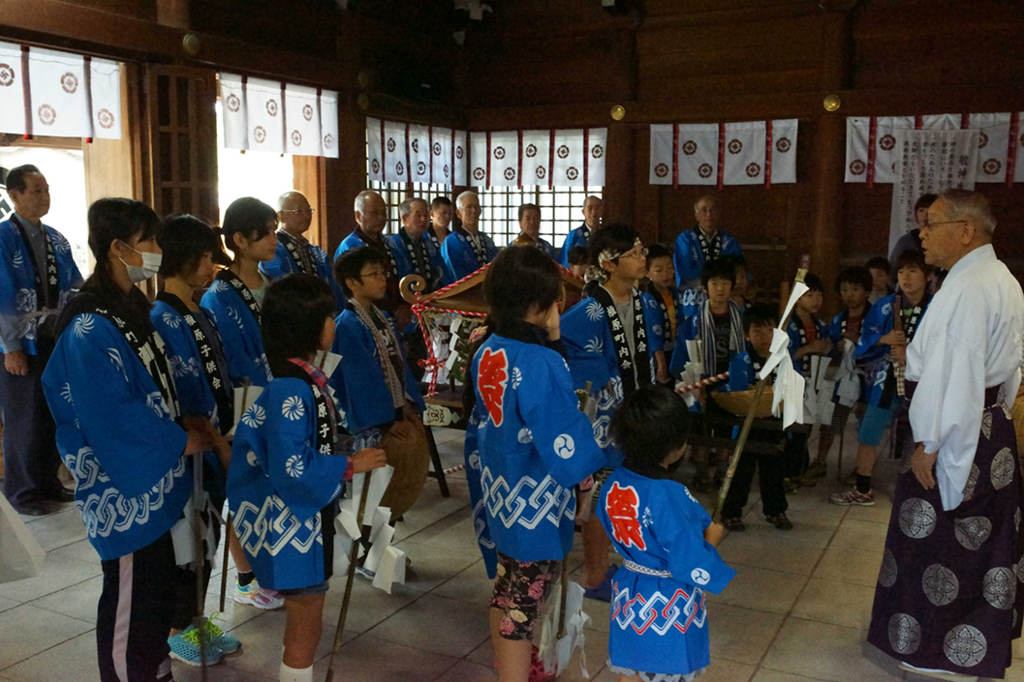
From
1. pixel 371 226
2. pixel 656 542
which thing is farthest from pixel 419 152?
pixel 656 542

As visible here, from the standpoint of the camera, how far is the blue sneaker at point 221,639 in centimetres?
332

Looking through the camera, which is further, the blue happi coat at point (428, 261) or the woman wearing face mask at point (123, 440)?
the blue happi coat at point (428, 261)

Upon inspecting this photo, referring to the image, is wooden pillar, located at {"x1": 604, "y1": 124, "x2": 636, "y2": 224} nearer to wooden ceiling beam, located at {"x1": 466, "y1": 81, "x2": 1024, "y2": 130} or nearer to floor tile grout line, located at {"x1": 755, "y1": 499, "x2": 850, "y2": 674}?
wooden ceiling beam, located at {"x1": 466, "y1": 81, "x2": 1024, "y2": 130}

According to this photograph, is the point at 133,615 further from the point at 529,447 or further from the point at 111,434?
the point at 529,447

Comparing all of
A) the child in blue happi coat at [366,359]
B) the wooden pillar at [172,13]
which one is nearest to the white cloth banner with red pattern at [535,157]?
the wooden pillar at [172,13]

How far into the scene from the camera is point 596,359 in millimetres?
3703

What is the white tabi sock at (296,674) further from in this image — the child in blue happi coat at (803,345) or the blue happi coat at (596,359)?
the child in blue happi coat at (803,345)

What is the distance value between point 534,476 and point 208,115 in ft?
18.3

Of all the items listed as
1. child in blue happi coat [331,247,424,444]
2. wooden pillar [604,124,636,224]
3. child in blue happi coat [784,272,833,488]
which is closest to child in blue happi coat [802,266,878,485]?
child in blue happi coat [784,272,833,488]

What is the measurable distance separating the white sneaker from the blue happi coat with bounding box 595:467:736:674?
1.93m

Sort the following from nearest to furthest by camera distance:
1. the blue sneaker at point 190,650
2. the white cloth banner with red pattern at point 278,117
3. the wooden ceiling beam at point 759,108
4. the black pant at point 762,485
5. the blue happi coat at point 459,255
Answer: the blue sneaker at point 190,650
the black pant at point 762,485
the white cloth banner with red pattern at point 278,117
the wooden ceiling beam at point 759,108
the blue happi coat at point 459,255

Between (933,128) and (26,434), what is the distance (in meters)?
8.55

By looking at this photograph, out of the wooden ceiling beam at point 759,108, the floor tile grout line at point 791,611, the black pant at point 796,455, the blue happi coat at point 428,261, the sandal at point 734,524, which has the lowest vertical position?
the floor tile grout line at point 791,611

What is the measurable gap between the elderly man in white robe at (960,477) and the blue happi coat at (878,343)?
6.68 ft
